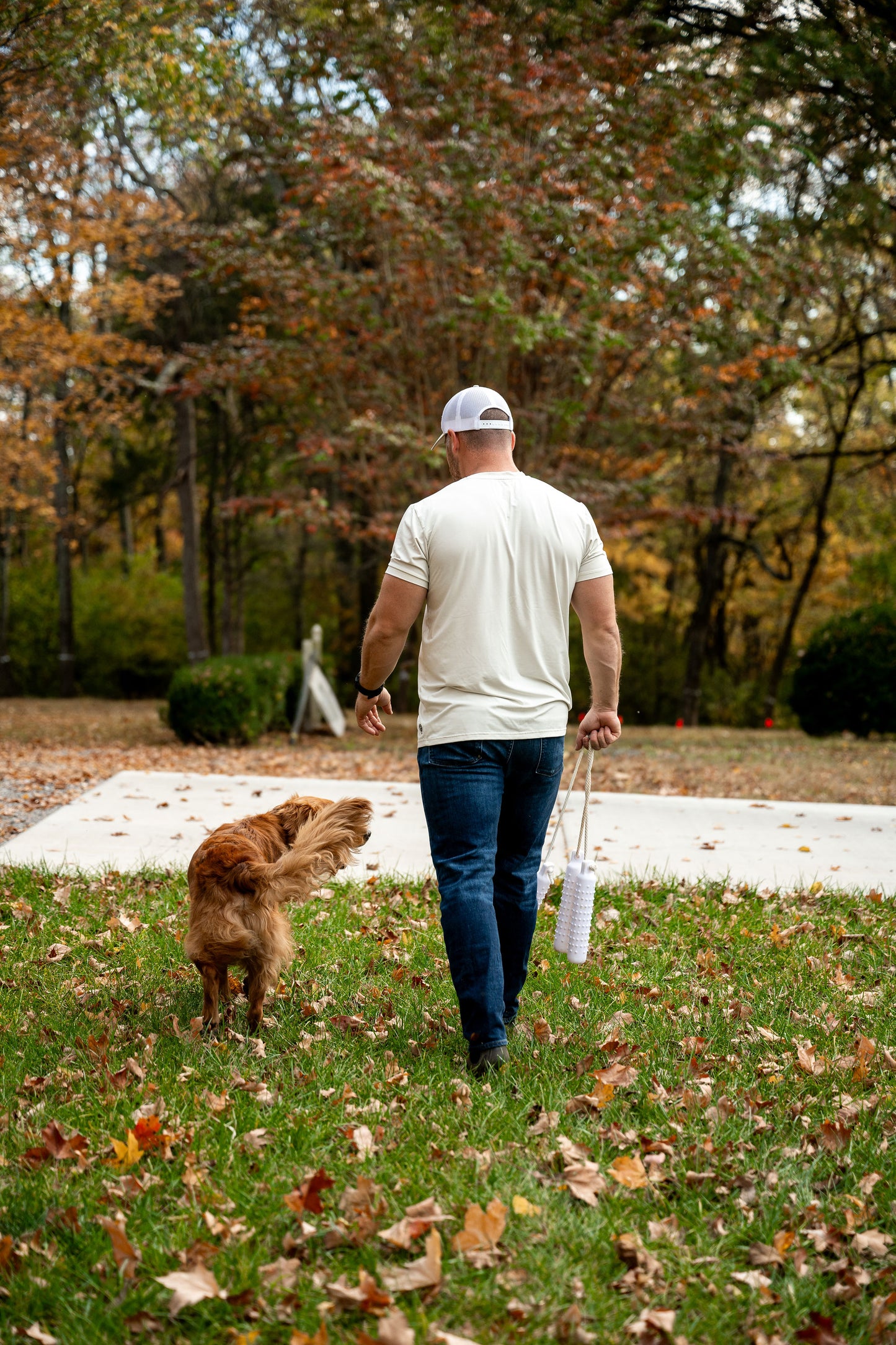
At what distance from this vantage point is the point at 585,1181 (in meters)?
2.78

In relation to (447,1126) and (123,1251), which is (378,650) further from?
(123,1251)

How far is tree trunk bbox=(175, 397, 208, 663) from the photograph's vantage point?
17906mm

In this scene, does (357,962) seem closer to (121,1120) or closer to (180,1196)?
(121,1120)

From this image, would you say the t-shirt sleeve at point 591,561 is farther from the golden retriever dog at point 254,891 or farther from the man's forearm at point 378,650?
the golden retriever dog at point 254,891

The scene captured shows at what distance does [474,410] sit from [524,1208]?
223cm

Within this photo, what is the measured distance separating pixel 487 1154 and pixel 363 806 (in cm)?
115

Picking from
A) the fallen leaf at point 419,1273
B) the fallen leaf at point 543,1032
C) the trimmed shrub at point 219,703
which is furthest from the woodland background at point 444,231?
the fallen leaf at point 419,1273

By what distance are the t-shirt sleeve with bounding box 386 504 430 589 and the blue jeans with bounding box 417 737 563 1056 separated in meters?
0.52

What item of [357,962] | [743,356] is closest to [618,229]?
[743,356]

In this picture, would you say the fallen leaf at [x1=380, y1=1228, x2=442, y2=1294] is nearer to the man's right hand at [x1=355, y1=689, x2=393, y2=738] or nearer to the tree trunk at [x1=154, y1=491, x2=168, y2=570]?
the man's right hand at [x1=355, y1=689, x2=393, y2=738]

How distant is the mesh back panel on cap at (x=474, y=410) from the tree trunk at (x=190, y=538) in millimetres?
15138

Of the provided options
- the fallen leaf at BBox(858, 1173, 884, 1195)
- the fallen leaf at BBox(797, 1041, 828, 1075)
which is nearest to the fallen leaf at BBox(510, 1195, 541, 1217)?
the fallen leaf at BBox(858, 1173, 884, 1195)

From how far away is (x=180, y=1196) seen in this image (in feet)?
8.90

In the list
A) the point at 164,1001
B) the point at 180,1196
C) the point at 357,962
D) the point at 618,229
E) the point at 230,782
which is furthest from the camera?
the point at 618,229
